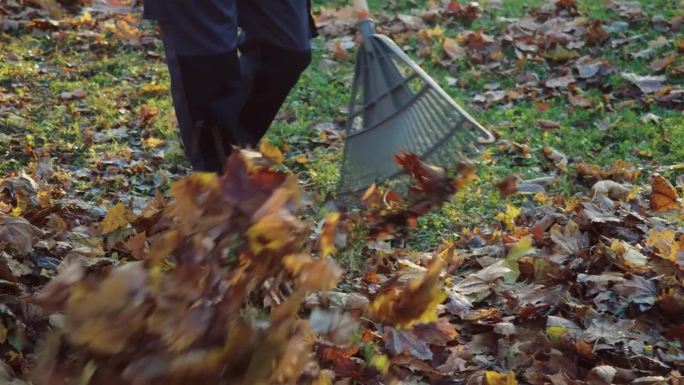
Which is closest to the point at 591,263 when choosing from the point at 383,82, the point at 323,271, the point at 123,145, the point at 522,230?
the point at 522,230

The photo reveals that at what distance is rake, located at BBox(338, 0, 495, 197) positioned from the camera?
310 centimetres

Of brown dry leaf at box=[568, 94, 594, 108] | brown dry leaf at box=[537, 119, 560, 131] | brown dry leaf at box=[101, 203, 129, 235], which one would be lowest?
brown dry leaf at box=[537, 119, 560, 131]

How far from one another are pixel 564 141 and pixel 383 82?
114 cm

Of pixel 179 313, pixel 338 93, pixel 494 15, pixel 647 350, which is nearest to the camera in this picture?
pixel 179 313

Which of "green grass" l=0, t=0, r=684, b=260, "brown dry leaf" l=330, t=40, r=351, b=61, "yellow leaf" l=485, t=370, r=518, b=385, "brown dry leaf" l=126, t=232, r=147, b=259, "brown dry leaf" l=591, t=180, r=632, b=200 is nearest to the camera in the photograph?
"yellow leaf" l=485, t=370, r=518, b=385

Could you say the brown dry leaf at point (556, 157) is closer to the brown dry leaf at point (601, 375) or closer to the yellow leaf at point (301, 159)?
the yellow leaf at point (301, 159)

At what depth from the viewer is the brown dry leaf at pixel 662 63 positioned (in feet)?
15.4

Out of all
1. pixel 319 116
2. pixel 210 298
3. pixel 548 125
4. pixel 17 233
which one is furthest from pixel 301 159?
pixel 210 298

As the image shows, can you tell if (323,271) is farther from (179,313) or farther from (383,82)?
(383,82)

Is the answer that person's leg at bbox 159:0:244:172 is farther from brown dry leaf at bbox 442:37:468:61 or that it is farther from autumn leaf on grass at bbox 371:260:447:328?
brown dry leaf at bbox 442:37:468:61

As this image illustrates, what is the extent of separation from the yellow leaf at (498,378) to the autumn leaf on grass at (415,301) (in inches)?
14.2

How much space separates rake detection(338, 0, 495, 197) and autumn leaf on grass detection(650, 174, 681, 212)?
63cm

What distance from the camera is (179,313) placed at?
143cm

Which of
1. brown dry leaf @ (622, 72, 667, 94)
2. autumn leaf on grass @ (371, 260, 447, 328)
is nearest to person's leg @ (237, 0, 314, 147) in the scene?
autumn leaf on grass @ (371, 260, 447, 328)
